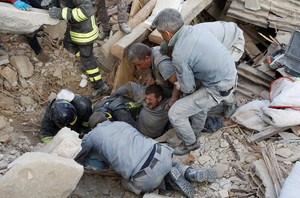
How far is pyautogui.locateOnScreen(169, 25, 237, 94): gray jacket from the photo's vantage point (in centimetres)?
436

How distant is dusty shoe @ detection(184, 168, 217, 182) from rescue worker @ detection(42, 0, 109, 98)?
8.00ft

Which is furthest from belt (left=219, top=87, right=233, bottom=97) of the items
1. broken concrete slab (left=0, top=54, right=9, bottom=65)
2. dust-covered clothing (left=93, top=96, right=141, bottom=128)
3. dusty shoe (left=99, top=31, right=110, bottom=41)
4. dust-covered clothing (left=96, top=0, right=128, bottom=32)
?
broken concrete slab (left=0, top=54, right=9, bottom=65)

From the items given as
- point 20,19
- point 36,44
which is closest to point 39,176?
point 20,19

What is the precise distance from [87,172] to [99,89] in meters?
1.82

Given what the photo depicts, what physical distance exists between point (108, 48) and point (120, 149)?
7.55 ft

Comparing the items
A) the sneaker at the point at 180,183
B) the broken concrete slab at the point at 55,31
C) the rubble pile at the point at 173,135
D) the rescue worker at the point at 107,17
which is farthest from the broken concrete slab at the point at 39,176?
the broken concrete slab at the point at 55,31

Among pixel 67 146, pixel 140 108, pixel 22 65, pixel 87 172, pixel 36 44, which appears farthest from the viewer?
pixel 36 44

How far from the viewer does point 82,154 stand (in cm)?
466

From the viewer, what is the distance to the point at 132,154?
4.47 metres

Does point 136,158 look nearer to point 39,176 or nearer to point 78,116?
point 39,176

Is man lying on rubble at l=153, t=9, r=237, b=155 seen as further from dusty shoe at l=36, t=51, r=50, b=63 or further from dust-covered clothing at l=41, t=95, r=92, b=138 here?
dusty shoe at l=36, t=51, r=50, b=63

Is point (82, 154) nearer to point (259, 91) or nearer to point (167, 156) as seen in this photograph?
point (167, 156)

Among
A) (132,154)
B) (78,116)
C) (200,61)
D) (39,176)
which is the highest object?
(200,61)

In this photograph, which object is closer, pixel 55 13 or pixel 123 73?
pixel 55 13
